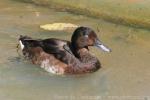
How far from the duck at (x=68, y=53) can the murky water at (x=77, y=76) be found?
0.42 feet

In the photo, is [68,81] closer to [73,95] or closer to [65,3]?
[73,95]

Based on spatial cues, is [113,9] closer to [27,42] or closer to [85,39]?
[85,39]

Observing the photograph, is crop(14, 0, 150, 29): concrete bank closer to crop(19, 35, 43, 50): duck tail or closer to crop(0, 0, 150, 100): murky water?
crop(0, 0, 150, 100): murky water

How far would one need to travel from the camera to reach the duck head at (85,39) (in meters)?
9.58

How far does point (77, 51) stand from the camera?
9.70m

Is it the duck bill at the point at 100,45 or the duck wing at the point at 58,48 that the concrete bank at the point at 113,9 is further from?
the duck wing at the point at 58,48

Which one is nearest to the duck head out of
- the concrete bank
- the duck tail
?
the duck tail

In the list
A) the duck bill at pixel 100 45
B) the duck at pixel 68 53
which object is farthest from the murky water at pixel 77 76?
the duck bill at pixel 100 45

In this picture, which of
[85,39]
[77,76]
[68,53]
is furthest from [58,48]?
[77,76]

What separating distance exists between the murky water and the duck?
127 millimetres

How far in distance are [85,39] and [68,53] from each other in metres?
0.37

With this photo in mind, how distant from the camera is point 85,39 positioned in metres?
9.62

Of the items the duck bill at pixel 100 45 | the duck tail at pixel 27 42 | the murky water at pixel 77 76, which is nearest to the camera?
the murky water at pixel 77 76

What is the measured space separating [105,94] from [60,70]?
1182 mm
